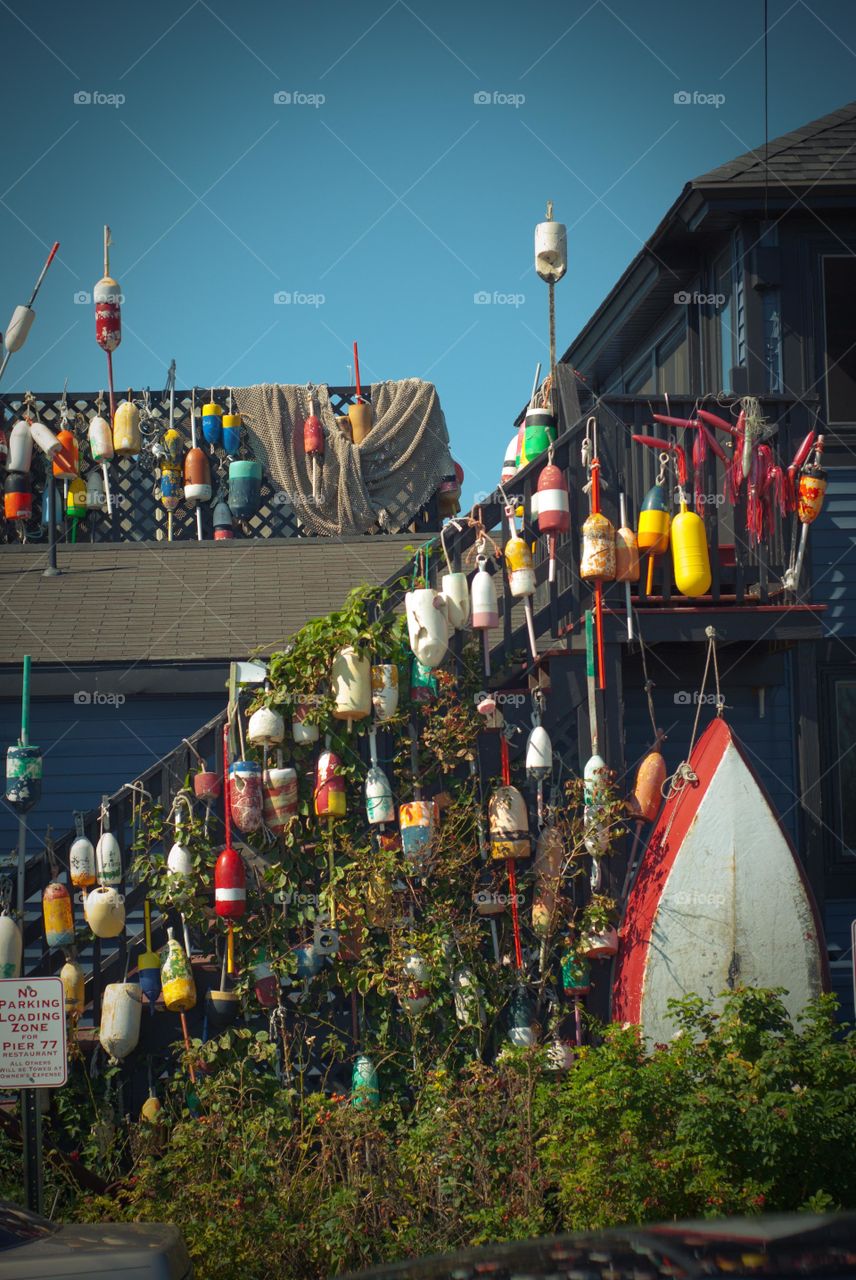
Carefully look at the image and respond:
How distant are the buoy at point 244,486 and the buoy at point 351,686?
526cm

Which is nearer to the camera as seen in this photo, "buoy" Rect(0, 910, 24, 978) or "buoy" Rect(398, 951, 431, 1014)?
"buoy" Rect(398, 951, 431, 1014)

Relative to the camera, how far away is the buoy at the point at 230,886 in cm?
832

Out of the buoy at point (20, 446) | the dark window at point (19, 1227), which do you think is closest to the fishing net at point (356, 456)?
the buoy at point (20, 446)

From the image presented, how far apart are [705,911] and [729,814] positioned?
538 mm

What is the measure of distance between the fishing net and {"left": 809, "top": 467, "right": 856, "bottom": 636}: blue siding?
13.7ft

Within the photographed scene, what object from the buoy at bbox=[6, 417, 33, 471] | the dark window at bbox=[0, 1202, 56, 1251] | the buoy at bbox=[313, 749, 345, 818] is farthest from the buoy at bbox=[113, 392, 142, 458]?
the dark window at bbox=[0, 1202, 56, 1251]

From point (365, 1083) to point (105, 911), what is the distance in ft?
5.67

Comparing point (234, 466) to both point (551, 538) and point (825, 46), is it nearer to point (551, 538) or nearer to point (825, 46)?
point (551, 538)

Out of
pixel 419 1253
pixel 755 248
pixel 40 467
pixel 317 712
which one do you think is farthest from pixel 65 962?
pixel 755 248

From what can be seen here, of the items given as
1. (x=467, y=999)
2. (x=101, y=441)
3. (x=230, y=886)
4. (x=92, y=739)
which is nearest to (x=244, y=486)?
(x=101, y=441)

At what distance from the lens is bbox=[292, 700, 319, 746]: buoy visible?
8.60 meters

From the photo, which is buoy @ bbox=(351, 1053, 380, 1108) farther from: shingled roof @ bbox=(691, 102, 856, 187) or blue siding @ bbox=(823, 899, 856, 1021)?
shingled roof @ bbox=(691, 102, 856, 187)

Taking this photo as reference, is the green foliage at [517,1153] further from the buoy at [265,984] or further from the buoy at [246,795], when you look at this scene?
the buoy at [246,795]

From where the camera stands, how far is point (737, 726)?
1068cm
